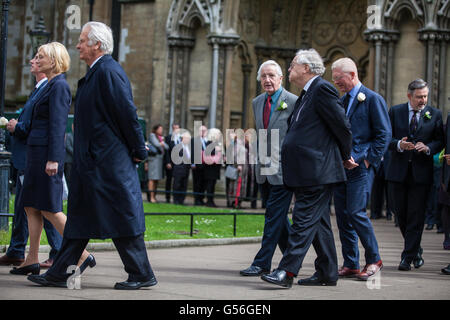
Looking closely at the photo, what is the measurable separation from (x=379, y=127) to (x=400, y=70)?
1397 cm

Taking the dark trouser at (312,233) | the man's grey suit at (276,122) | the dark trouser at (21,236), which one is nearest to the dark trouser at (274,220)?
the man's grey suit at (276,122)

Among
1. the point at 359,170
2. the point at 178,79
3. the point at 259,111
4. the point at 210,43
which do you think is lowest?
the point at 359,170

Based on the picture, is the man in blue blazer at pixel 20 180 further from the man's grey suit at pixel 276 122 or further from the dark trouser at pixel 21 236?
the man's grey suit at pixel 276 122

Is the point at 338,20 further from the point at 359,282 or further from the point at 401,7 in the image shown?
A: the point at 359,282

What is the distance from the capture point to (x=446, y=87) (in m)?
21.3

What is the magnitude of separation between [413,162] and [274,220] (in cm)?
203

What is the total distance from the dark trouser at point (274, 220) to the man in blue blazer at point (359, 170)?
20.6 inches

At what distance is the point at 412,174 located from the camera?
9562 mm

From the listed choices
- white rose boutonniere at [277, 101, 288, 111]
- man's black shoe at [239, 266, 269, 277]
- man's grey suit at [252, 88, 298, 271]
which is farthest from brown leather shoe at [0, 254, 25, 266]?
white rose boutonniere at [277, 101, 288, 111]

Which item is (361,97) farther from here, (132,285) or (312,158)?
(132,285)

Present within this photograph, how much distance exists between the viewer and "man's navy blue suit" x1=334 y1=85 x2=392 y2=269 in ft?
27.5

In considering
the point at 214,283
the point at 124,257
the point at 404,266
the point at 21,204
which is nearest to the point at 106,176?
the point at 124,257

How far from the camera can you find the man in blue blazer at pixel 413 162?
947cm
